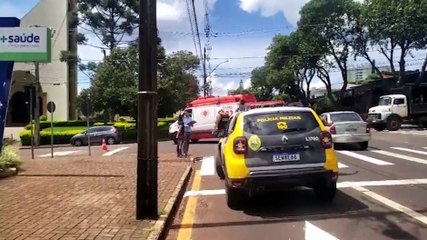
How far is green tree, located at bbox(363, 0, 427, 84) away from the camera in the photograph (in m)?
41.1

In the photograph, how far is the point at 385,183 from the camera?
11320 mm

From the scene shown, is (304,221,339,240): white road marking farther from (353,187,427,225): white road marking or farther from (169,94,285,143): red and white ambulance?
(169,94,285,143): red and white ambulance

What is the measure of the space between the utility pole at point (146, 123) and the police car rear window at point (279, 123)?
77.2 inches

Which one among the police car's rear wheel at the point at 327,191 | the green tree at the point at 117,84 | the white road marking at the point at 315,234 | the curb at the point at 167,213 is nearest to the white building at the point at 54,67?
the green tree at the point at 117,84

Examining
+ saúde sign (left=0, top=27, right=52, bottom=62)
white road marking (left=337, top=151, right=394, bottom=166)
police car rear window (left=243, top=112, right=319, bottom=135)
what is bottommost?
white road marking (left=337, top=151, right=394, bottom=166)

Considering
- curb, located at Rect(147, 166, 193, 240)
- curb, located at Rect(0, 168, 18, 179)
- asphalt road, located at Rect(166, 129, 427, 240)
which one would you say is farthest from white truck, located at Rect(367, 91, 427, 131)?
curb, located at Rect(0, 168, 18, 179)

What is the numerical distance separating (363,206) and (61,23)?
55881mm

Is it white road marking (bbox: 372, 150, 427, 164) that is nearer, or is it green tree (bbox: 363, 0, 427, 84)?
white road marking (bbox: 372, 150, 427, 164)

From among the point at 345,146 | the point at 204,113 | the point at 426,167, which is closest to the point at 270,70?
the point at 204,113

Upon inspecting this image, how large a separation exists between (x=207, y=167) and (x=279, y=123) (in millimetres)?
7135

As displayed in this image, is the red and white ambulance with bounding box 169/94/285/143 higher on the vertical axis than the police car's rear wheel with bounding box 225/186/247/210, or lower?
higher

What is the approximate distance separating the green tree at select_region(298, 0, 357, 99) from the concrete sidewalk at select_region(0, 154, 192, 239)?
136 feet

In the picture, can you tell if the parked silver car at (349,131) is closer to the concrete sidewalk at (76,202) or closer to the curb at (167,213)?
the concrete sidewalk at (76,202)

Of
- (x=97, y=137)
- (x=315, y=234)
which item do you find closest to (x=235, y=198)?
(x=315, y=234)
